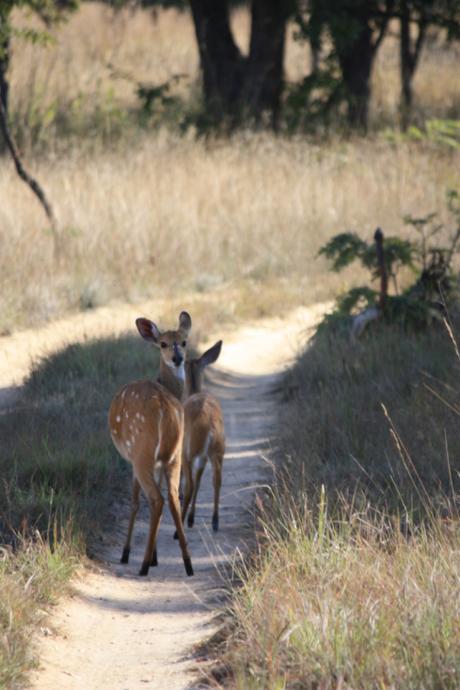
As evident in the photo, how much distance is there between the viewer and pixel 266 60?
90.6 ft

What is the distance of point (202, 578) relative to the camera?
6969 mm

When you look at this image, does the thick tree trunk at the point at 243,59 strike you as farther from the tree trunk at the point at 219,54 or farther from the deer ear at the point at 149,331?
the deer ear at the point at 149,331

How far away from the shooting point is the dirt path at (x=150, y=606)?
5.47m

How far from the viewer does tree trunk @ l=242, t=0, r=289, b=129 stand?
27.3m

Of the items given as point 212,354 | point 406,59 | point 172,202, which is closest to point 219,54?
point 406,59

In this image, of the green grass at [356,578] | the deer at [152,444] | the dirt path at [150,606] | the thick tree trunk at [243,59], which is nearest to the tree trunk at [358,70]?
the thick tree trunk at [243,59]

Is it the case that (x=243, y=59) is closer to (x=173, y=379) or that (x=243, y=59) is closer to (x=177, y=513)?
(x=173, y=379)

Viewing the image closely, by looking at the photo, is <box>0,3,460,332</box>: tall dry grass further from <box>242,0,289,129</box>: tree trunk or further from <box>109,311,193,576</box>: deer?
<box>109,311,193,576</box>: deer

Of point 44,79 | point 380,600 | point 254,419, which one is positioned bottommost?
point 254,419

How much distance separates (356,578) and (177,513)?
1.61 m

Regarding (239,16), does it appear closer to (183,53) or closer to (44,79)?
(183,53)

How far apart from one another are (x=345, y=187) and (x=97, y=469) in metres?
13.3

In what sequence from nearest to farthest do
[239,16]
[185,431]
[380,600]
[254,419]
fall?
[380,600] → [185,431] → [254,419] → [239,16]

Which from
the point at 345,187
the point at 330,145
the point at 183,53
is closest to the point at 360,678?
the point at 345,187
